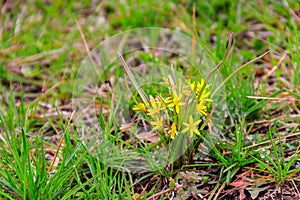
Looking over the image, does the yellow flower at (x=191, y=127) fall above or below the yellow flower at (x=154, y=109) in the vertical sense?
below

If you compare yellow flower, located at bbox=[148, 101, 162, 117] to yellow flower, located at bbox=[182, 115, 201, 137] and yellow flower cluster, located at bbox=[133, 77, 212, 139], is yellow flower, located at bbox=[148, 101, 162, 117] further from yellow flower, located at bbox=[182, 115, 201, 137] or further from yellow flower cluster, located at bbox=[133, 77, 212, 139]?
yellow flower, located at bbox=[182, 115, 201, 137]

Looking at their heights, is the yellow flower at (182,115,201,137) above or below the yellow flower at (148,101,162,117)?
below

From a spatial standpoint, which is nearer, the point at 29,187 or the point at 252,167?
the point at 29,187

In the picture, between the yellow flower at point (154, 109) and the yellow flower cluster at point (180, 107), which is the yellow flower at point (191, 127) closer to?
the yellow flower cluster at point (180, 107)

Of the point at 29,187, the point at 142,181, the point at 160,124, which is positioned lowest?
the point at 142,181

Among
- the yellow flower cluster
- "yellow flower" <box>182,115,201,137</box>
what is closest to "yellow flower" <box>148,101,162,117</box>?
the yellow flower cluster

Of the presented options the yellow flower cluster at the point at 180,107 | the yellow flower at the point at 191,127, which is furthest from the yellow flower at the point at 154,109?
the yellow flower at the point at 191,127

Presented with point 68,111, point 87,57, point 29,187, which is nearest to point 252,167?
point 29,187

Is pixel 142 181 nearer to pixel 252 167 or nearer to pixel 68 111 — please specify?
pixel 252 167
